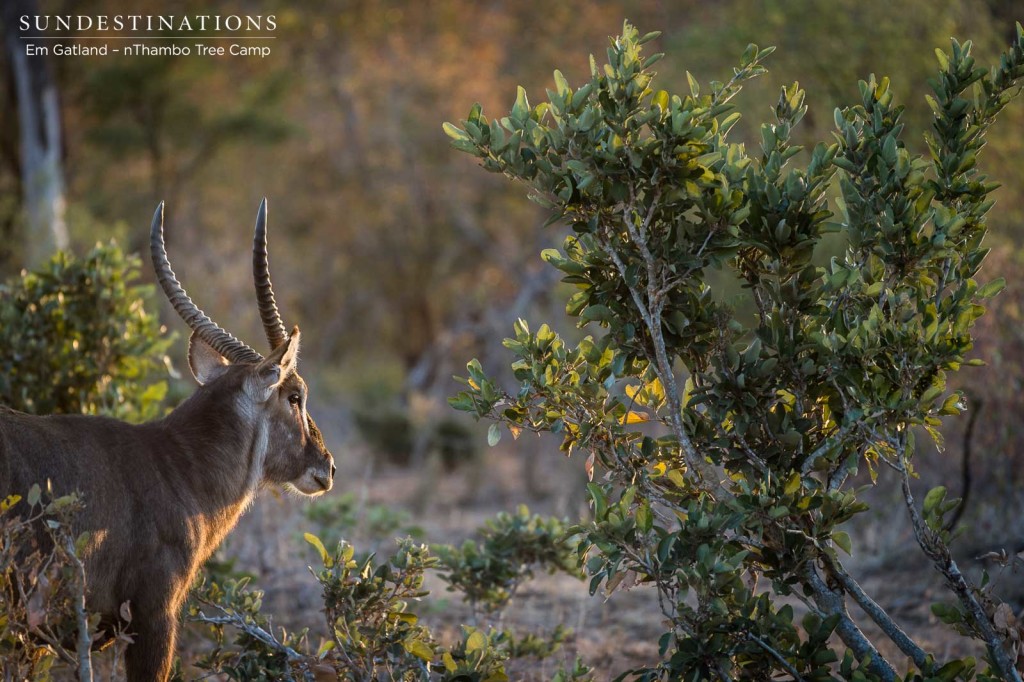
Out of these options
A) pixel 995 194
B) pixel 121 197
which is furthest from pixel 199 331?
pixel 121 197

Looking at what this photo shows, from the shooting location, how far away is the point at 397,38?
83.8 feet

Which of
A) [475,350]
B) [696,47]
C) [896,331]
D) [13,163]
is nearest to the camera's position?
[896,331]

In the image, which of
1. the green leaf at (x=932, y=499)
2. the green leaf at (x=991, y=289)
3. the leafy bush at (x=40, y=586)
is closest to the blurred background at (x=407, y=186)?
the leafy bush at (x=40, y=586)

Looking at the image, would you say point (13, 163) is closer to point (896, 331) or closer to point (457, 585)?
point (457, 585)

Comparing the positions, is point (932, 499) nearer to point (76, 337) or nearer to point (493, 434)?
point (493, 434)

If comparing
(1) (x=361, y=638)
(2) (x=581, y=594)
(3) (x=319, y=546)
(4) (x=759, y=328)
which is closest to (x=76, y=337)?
(3) (x=319, y=546)

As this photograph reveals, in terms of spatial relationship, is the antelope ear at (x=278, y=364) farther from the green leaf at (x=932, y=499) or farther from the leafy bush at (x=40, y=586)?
the green leaf at (x=932, y=499)

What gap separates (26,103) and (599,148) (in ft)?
48.0

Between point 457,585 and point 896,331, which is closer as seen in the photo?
point 896,331

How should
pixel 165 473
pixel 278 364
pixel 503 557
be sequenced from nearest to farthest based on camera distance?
pixel 165 473 < pixel 278 364 < pixel 503 557

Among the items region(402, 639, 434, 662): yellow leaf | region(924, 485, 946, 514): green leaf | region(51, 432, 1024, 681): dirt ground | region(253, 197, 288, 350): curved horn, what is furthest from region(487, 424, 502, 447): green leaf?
region(51, 432, 1024, 681): dirt ground

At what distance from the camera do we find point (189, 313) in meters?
5.12

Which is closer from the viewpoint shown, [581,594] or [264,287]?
[264,287]

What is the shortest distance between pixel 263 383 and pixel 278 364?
0.13 m
